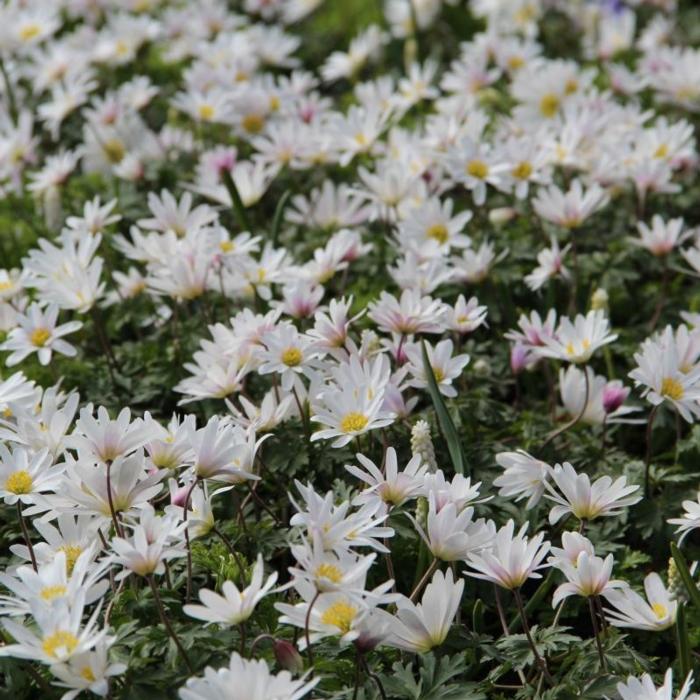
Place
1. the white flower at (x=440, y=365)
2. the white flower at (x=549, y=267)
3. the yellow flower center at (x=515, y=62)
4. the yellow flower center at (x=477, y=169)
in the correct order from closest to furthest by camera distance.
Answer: the white flower at (x=440, y=365), the white flower at (x=549, y=267), the yellow flower center at (x=477, y=169), the yellow flower center at (x=515, y=62)

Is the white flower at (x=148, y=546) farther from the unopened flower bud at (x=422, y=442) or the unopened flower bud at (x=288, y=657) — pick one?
the unopened flower bud at (x=422, y=442)

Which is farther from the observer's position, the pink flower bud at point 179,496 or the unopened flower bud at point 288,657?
the pink flower bud at point 179,496

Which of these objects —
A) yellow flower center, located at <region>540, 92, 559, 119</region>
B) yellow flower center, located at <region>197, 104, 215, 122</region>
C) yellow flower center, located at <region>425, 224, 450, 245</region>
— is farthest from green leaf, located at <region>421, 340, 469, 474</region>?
yellow flower center, located at <region>540, 92, 559, 119</region>

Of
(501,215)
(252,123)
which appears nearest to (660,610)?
(501,215)

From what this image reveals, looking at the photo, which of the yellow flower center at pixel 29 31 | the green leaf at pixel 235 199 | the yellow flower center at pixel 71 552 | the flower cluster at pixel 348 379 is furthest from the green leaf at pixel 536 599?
the yellow flower center at pixel 29 31

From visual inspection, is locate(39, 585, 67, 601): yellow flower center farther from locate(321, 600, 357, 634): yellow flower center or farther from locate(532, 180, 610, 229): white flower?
locate(532, 180, 610, 229): white flower

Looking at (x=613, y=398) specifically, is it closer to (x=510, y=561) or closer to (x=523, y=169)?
(x=510, y=561)
